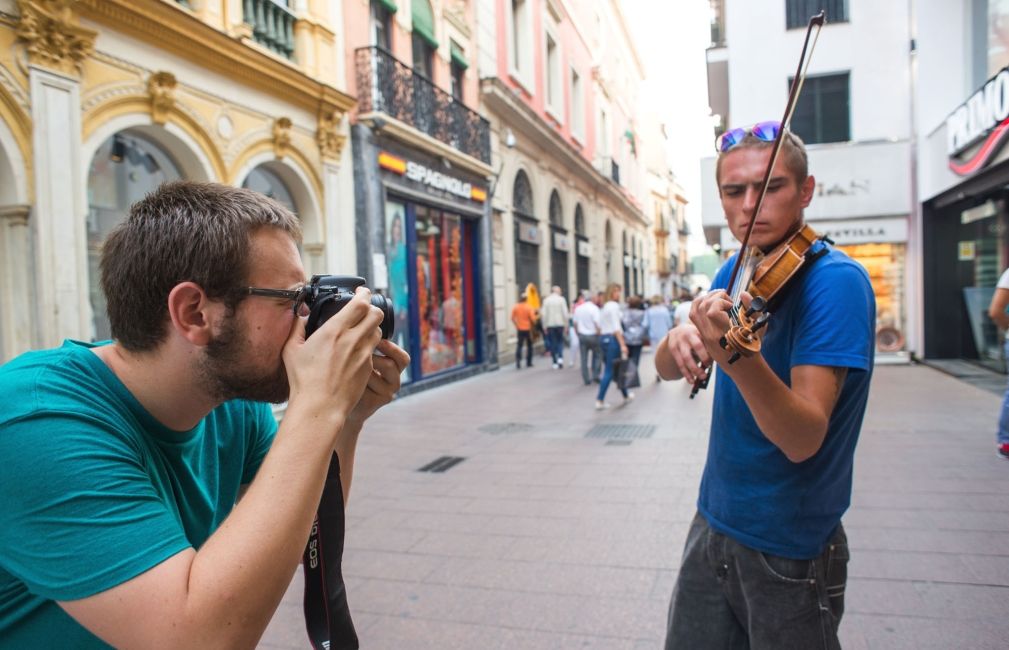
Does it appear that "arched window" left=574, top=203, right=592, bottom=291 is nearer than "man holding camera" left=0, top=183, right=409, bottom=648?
No

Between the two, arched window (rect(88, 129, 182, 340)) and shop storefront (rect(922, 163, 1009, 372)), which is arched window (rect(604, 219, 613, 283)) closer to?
shop storefront (rect(922, 163, 1009, 372))

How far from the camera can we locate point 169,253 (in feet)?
4.20

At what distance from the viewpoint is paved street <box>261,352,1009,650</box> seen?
3236mm

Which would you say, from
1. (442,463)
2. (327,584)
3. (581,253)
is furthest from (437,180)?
(327,584)

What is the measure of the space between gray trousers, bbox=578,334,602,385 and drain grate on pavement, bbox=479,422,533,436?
12.4ft

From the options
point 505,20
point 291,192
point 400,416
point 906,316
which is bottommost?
point 400,416

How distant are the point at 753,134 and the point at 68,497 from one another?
170 centimetres

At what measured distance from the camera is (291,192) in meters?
10.4

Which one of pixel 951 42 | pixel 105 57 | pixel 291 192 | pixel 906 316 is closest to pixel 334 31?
pixel 291 192

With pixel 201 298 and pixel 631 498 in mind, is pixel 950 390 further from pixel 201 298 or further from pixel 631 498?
pixel 201 298

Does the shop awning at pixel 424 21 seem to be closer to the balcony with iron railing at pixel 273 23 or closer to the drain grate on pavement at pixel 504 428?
the balcony with iron railing at pixel 273 23

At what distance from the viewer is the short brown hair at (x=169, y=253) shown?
1283 mm

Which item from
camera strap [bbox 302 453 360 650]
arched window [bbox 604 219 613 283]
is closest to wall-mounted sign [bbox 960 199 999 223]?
camera strap [bbox 302 453 360 650]

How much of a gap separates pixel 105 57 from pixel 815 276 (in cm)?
762
